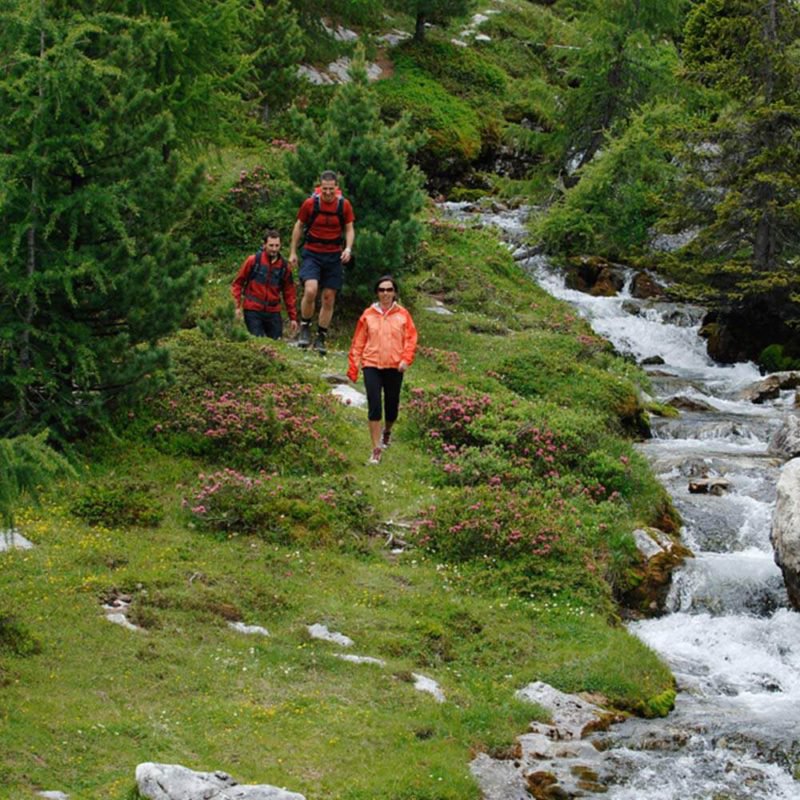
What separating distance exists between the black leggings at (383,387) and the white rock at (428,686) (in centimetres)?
475

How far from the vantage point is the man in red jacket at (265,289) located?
1802 cm

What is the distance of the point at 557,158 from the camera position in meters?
40.2

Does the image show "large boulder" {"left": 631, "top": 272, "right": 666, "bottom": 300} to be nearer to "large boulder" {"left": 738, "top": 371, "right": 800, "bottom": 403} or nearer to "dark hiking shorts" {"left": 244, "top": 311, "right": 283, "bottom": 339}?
"large boulder" {"left": 738, "top": 371, "right": 800, "bottom": 403}

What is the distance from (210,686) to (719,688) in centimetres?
579

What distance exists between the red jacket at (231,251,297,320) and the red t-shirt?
678mm

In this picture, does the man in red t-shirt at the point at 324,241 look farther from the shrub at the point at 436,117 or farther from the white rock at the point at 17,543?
the shrub at the point at 436,117

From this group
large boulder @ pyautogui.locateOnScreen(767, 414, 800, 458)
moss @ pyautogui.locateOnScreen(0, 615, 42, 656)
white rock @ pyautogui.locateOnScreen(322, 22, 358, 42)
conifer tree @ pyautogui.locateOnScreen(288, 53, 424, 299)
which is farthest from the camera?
white rock @ pyautogui.locateOnScreen(322, 22, 358, 42)

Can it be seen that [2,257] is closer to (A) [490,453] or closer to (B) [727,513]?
(A) [490,453]

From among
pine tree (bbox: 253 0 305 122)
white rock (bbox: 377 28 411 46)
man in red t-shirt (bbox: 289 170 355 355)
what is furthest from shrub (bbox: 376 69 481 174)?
man in red t-shirt (bbox: 289 170 355 355)

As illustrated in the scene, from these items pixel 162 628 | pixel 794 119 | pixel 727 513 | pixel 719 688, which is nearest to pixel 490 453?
pixel 727 513

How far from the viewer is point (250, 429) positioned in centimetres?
1550

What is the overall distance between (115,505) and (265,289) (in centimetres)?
601

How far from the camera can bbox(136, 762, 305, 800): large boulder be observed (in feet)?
26.2

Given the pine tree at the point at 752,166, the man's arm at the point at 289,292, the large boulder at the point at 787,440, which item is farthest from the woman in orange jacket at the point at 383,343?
the pine tree at the point at 752,166
